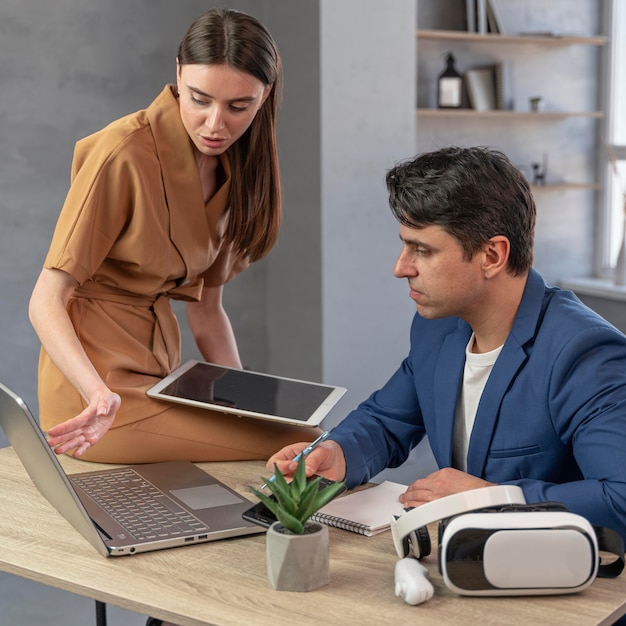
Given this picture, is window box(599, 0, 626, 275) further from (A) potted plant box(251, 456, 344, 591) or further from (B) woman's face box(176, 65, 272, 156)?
(A) potted plant box(251, 456, 344, 591)

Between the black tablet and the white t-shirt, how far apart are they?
26 cm

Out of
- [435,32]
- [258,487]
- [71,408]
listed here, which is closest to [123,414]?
[71,408]

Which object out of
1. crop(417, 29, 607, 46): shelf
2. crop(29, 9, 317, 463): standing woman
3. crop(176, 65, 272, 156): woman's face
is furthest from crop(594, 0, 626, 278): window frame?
crop(176, 65, 272, 156): woman's face

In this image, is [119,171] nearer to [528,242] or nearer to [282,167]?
[528,242]

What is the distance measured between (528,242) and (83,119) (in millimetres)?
A: 2237

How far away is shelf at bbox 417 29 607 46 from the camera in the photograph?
4527 millimetres

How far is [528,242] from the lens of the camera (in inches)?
70.4

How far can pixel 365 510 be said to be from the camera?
1660 mm

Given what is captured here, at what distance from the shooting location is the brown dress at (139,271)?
2.02 m

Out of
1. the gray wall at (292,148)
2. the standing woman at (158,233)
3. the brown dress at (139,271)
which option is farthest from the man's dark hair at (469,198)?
the gray wall at (292,148)

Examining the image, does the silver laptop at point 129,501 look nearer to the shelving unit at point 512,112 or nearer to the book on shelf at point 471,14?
the shelving unit at point 512,112

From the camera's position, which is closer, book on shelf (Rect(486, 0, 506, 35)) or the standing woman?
the standing woman

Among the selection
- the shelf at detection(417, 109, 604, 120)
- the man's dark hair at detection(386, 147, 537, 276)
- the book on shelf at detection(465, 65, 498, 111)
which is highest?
the book on shelf at detection(465, 65, 498, 111)

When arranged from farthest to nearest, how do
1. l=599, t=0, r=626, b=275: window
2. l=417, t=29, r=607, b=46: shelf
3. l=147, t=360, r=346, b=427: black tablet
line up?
1. l=599, t=0, r=626, b=275: window
2. l=417, t=29, r=607, b=46: shelf
3. l=147, t=360, r=346, b=427: black tablet
